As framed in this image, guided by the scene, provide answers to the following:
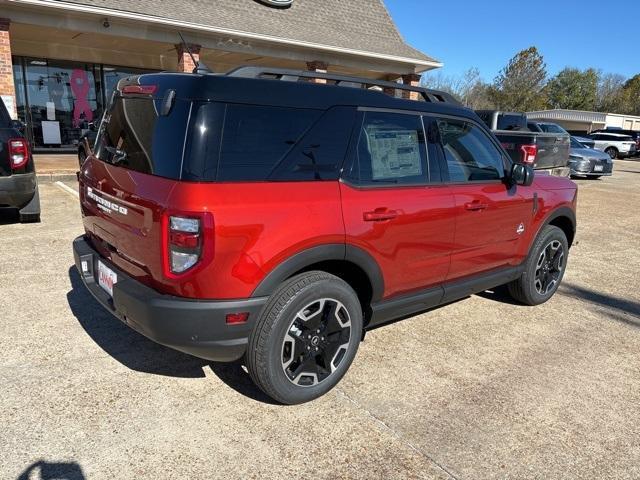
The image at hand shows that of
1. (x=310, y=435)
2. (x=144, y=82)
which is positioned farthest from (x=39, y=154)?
Answer: (x=310, y=435)

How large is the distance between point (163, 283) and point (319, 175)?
104cm

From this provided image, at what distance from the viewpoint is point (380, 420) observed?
2883mm

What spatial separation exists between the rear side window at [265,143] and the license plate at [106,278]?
90cm

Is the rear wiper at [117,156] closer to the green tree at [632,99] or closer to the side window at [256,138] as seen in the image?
the side window at [256,138]

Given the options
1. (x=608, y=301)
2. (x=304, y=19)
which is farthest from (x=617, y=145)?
(x=608, y=301)

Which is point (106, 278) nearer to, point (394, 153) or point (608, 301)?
point (394, 153)

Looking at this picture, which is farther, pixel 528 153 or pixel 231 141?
pixel 528 153

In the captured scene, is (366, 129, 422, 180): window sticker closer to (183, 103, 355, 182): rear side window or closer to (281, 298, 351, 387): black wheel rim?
(183, 103, 355, 182): rear side window

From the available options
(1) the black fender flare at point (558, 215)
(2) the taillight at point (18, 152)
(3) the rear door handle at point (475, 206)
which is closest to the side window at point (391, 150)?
(3) the rear door handle at point (475, 206)

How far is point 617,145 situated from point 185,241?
33.7m

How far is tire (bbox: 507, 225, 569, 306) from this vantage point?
4.57 meters

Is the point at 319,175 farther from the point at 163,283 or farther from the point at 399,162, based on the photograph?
the point at 163,283

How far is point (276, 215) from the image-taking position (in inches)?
105

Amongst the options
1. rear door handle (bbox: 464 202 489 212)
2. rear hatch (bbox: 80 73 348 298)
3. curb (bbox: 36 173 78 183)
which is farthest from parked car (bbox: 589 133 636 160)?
rear hatch (bbox: 80 73 348 298)
